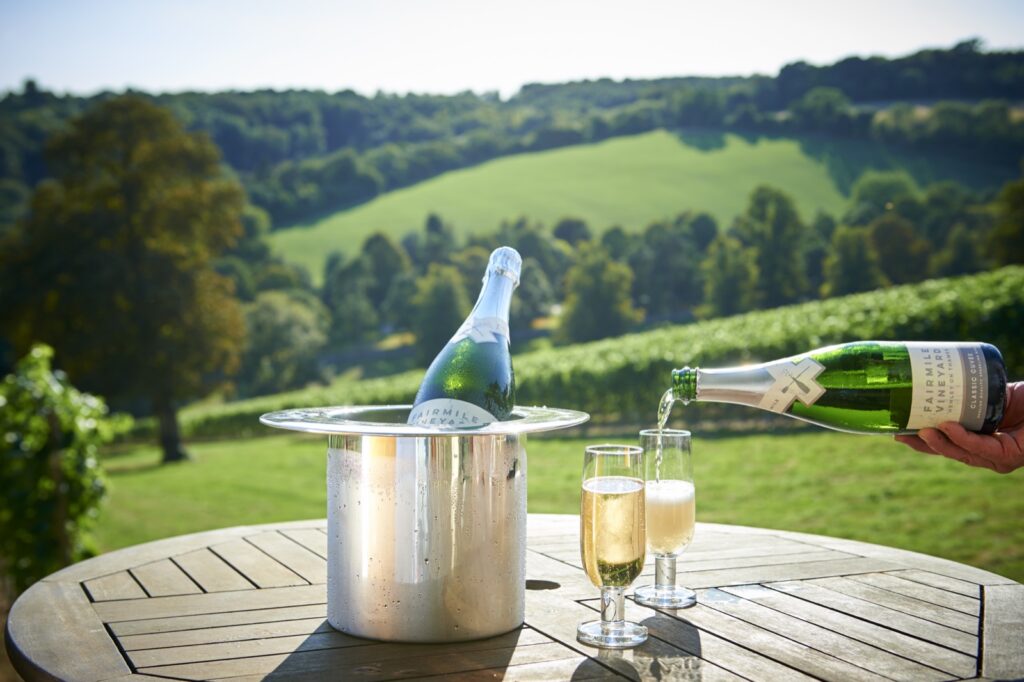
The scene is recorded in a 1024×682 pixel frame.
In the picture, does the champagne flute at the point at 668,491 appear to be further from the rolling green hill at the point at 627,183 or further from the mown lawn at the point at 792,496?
the rolling green hill at the point at 627,183

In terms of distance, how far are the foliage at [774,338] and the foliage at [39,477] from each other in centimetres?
788

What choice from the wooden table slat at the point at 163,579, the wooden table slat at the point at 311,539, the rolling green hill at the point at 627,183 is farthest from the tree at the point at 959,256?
the wooden table slat at the point at 163,579

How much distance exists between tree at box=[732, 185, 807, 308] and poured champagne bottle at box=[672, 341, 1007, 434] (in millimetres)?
28221

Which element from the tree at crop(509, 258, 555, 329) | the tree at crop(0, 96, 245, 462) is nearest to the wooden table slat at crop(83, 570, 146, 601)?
the tree at crop(0, 96, 245, 462)

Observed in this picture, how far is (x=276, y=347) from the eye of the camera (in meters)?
37.2

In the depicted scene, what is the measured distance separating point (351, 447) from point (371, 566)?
0.21m

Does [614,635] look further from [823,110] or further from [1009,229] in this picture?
[823,110]

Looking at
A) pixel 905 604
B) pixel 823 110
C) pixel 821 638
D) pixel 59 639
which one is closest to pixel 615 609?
pixel 821 638

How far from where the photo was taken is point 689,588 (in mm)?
1906

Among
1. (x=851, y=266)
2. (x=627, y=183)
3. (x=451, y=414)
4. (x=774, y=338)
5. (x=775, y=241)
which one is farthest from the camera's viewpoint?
(x=627, y=183)

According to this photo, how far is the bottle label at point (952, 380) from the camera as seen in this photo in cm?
164

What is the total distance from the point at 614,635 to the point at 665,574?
36 cm

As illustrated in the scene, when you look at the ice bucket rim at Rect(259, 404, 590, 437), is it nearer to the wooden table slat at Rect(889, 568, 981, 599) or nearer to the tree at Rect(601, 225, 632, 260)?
the wooden table slat at Rect(889, 568, 981, 599)

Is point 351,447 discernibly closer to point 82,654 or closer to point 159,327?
point 82,654
